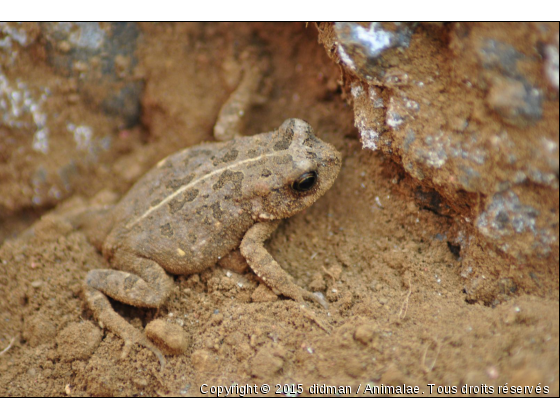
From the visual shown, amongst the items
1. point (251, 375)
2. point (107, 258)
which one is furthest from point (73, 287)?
point (251, 375)

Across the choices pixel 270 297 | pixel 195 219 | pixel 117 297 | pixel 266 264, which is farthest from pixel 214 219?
pixel 117 297

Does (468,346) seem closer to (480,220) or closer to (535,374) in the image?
(535,374)

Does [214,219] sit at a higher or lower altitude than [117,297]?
higher

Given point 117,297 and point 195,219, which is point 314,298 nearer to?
point 195,219

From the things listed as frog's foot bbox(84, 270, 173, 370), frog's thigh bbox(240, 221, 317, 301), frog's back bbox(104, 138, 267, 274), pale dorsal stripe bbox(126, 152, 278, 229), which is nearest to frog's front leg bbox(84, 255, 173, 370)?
frog's foot bbox(84, 270, 173, 370)

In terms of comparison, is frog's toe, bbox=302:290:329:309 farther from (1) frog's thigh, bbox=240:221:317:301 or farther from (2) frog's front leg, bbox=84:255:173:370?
(2) frog's front leg, bbox=84:255:173:370

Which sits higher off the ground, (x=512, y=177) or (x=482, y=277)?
(x=512, y=177)

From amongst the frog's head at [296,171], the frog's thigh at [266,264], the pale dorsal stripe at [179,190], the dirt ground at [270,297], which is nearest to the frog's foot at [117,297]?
the dirt ground at [270,297]
